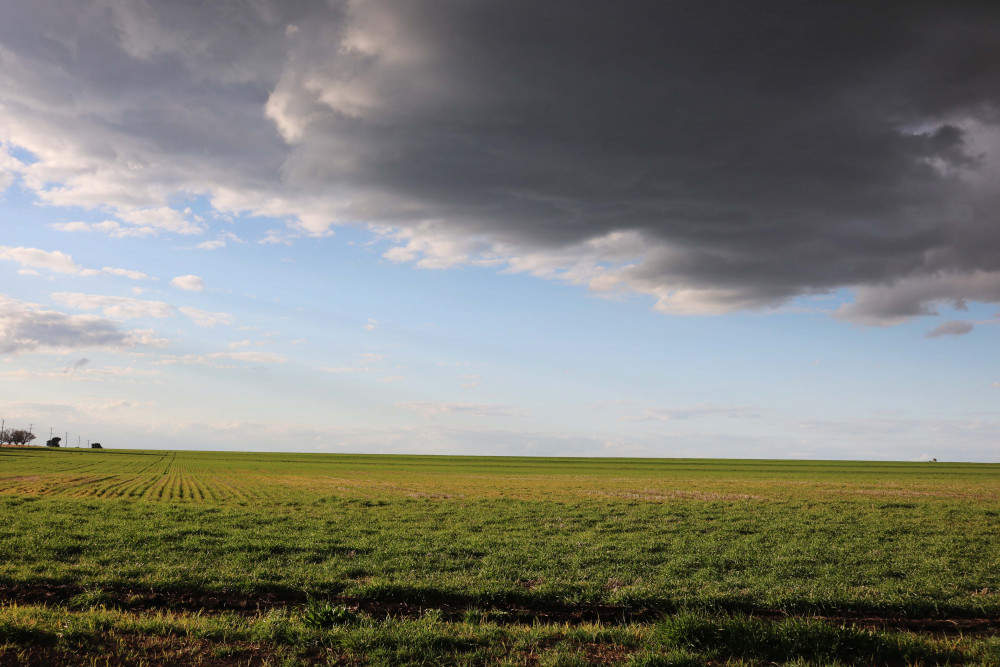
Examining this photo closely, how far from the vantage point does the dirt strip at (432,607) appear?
11.6 metres

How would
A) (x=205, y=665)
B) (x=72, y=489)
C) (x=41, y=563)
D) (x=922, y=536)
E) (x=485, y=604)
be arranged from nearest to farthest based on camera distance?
(x=205, y=665)
(x=485, y=604)
(x=41, y=563)
(x=922, y=536)
(x=72, y=489)

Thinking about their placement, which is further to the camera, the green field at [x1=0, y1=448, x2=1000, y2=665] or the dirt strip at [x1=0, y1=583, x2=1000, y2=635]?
the dirt strip at [x1=0, y1=583, x2=1000, y2=635]

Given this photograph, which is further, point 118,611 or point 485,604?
point 485,604

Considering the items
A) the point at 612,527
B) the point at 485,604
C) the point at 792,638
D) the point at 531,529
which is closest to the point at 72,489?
the point at 531,529

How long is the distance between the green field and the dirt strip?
0.07m

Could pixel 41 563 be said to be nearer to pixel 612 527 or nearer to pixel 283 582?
pixel 283 582

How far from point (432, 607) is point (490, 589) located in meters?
1.58

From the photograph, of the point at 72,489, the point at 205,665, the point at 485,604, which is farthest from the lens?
the point at 72,489

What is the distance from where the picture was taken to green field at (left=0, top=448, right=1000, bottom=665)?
9.19 meters

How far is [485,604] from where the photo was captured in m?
12.8

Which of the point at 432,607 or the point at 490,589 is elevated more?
the point at 490,589

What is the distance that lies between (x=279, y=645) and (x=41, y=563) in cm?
1072

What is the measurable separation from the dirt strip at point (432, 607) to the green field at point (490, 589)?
0.07m

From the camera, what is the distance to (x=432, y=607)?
492 inches
